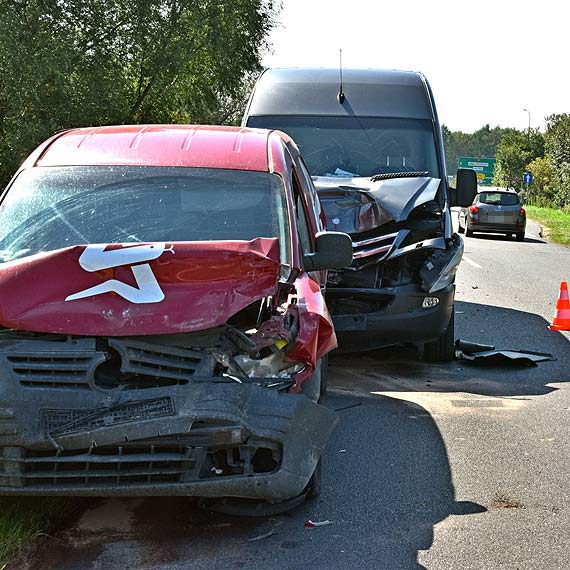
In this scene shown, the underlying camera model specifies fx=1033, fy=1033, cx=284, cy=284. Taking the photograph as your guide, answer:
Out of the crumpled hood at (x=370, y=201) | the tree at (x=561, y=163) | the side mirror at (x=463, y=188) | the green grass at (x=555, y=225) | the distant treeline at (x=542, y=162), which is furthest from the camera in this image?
the distant treeline at (x=542, y=162)

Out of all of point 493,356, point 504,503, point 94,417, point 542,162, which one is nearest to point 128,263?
point 94,417

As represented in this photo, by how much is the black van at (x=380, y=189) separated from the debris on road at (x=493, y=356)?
0.91ft

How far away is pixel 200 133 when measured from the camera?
6711mm

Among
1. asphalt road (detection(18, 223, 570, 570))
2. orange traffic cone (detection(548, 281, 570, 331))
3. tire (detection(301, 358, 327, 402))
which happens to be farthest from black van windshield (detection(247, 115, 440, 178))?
tire (detection(301, 358, 327, 402))

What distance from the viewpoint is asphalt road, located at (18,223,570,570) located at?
15.3 ft

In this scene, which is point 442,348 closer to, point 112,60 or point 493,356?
point 493,356

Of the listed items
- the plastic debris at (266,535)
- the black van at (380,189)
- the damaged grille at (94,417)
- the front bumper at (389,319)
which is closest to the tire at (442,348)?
the black van at (380,189)

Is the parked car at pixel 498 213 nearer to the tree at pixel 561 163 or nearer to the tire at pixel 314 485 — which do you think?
the tree at pixel 561 163

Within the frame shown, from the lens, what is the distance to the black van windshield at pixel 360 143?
1036 cm

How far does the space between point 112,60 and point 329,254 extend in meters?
20.3

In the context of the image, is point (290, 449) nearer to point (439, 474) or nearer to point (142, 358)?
point (142, 358)

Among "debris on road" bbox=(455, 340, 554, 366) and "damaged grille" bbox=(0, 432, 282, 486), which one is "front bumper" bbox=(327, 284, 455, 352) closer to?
"debris on road" bbox=(455, 340, 554, 366)

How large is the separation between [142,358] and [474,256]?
65.8 feet

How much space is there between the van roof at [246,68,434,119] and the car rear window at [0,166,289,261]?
4.65 metres
